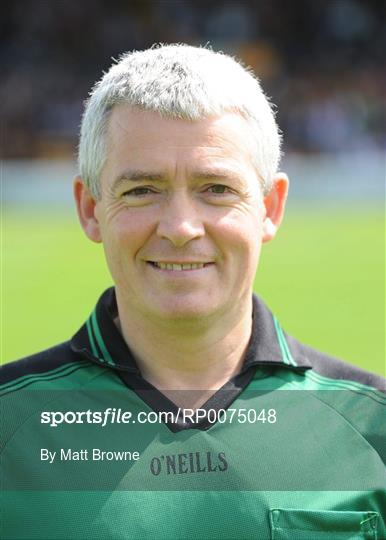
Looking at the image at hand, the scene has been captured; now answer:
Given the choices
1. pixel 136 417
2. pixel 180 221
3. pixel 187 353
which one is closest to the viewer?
pixel 180 221

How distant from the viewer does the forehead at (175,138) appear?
2.33 metres

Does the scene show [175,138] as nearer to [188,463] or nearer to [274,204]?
[274,204]

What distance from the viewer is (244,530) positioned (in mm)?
2338

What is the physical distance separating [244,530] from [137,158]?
862mm

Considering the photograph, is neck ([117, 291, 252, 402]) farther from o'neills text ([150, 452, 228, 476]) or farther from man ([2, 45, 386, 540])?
o'neills text ([150, 452, 228, 476])

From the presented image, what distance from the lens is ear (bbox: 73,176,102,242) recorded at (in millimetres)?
2586

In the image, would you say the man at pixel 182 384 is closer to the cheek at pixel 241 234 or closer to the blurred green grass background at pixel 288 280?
the cheek at pixel 241 234

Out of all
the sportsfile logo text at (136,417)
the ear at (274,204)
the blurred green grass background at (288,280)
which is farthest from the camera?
the blurred green grass background at (288,280)

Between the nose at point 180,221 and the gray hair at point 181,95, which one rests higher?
the gray hair at point 181,95

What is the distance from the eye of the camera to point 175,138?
2334 millimetres

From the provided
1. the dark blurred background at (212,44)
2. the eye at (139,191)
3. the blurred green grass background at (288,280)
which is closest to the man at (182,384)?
the eye at (139,191)

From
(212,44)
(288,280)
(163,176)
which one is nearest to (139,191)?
(163,176)

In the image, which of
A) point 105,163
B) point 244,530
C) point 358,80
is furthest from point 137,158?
point 358,80

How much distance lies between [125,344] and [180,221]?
403 mm
